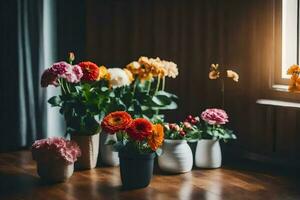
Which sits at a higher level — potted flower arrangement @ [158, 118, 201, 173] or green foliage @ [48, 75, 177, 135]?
green foliage @ [48, 75, 177, 135]

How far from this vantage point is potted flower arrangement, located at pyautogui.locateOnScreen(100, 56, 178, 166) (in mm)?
3311

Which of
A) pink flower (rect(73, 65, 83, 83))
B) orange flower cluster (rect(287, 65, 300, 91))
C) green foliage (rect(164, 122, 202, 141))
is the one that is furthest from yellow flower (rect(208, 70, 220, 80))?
pink flower (rect(73, 65, 83, 83))

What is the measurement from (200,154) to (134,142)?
0.60 meters

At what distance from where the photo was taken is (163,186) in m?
3.04

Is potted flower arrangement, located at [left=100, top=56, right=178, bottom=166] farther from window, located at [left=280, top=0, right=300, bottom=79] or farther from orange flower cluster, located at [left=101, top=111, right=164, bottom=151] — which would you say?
window, located at [left=280, top=0, right=300, bottom=79]

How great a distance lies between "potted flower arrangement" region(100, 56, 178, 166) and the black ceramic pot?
475 mm

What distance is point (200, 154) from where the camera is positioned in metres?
3.42

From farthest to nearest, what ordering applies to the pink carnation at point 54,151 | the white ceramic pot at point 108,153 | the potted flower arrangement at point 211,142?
the white ceramic pot at point 108,153 → the potted flower arrangement at point 211,142 → the pink carnation at point 54,151

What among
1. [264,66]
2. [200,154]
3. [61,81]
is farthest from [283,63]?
[61,81]

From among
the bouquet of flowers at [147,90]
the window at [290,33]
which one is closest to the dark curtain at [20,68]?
the bouquet of flowers at [147,90]

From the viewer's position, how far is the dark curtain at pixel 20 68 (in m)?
4.08

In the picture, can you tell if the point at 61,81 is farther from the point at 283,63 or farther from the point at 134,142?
the point at 283,63

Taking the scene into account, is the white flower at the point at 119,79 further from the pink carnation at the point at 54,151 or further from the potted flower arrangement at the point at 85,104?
the pink carnation at the point at 54,151

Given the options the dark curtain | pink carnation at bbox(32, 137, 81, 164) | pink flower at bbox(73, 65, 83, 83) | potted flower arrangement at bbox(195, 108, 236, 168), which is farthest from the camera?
the dark curtain
